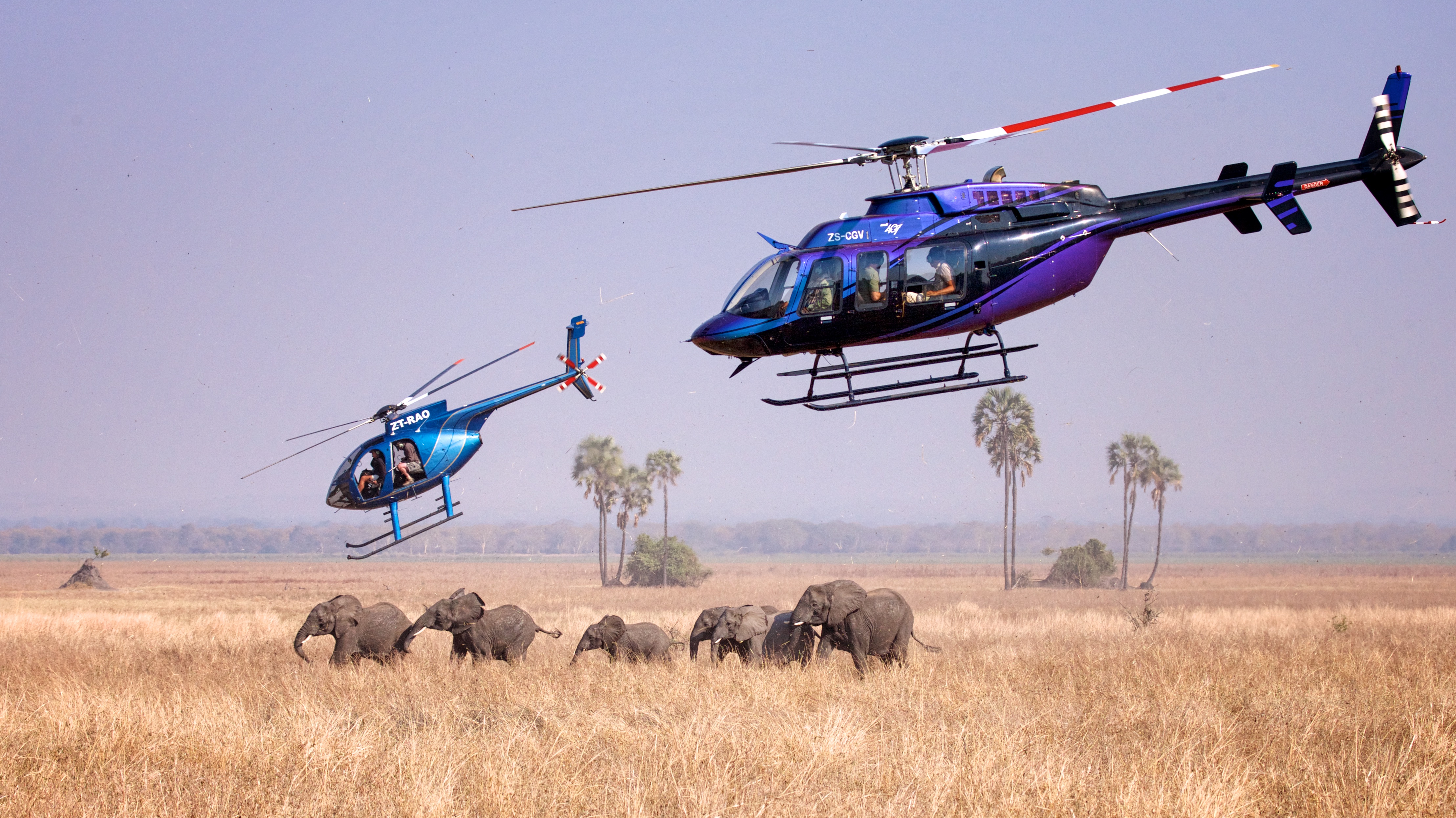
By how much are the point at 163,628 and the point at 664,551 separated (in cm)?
3532

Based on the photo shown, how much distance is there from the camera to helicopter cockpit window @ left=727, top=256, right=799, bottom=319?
40.4 ft

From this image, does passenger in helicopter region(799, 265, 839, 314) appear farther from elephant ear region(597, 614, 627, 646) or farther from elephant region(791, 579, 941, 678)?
elephant ear region(597, 614, 627, 646)

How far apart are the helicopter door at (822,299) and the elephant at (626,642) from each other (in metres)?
6.83

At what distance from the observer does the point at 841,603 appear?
16.0 m

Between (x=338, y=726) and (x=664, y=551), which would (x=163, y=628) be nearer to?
(x=338, y=726)

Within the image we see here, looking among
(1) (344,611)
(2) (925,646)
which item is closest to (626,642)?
(1) (344,611)

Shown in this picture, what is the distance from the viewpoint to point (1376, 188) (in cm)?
1233

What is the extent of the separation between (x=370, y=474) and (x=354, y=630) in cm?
290

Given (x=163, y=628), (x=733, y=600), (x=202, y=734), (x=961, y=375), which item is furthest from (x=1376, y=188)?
(x=733, y=600)

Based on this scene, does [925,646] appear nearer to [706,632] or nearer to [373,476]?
[706,632]

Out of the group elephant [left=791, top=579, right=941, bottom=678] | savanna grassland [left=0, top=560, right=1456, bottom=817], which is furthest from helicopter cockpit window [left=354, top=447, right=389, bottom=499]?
elephant [left=791, top=579, right=941, bottom=678]

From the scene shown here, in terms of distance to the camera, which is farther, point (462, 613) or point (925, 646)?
point (462, 613)

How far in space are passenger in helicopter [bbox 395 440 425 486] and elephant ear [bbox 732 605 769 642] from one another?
20.6 feet

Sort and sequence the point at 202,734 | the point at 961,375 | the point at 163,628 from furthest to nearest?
the point at 163,628, the point at 961,375, the point at 202,734
